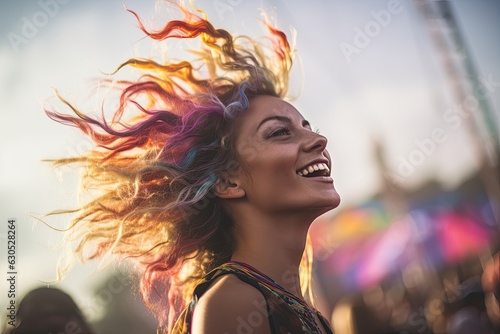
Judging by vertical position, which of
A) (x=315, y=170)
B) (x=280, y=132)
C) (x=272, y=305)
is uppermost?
(x=280, y=132)

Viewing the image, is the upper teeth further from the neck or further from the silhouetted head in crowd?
the silhouetted head in crowd

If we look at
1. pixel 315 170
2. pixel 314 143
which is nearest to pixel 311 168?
pixel 315 170

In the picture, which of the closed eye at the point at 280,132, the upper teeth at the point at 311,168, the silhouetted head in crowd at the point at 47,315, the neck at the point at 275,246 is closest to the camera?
the neck at the point at 275,246

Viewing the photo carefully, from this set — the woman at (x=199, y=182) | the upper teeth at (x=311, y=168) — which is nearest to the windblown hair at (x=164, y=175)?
the woman at (x=199, y=182)

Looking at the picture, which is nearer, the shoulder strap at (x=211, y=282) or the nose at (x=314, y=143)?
the shoulder strap at (x=211, y=282)

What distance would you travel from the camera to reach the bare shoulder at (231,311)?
2.13 meters

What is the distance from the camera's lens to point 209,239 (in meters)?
3.06

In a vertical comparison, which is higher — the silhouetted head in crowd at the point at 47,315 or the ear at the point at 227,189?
the ear at the point at 227,189

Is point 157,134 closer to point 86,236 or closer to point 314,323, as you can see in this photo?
point 86,236

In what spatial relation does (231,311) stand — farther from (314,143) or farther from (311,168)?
(314,143)

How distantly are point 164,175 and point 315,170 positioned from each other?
791mm

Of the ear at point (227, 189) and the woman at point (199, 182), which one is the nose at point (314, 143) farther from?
the ear at point (227, 189)

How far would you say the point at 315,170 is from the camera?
2.90m

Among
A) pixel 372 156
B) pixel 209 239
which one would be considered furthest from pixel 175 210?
pixel 372 156
